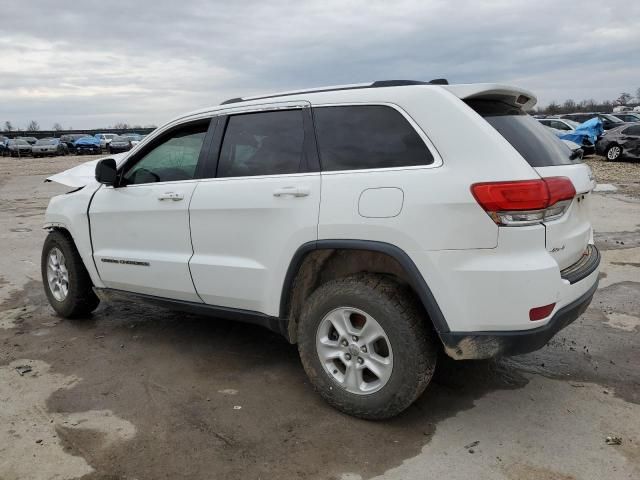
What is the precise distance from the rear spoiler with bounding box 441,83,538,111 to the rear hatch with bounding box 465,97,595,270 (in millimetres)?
20

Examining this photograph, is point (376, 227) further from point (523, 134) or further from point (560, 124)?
point (560, 124)

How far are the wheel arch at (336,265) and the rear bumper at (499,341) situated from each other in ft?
0.31

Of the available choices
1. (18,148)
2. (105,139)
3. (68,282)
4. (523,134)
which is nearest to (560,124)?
(523,134)

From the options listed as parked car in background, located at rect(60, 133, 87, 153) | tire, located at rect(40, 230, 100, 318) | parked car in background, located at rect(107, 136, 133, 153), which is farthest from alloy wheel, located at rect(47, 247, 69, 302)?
parked car in background, located at rect(60, 133, 87, 153)

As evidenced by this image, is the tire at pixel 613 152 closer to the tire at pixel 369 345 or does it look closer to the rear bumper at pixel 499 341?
the rear bumper at pixel 499 341

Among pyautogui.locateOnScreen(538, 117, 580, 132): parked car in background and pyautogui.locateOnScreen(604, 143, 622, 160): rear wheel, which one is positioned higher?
pyautogui.locateOnScreen(538, 117, 580, 132): parked car in background

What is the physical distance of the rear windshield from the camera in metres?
3.07

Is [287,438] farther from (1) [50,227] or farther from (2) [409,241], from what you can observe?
(1) [50,227]

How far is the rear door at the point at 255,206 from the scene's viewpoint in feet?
11.2

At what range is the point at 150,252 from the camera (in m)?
4.26

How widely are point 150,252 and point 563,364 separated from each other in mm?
3108

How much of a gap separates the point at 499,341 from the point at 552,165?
1.02 metres

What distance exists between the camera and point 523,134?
3191mm

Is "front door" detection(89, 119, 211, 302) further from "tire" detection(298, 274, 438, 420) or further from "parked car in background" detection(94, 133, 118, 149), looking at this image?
"parked car in background" detection(94, 133, 118, 149)
